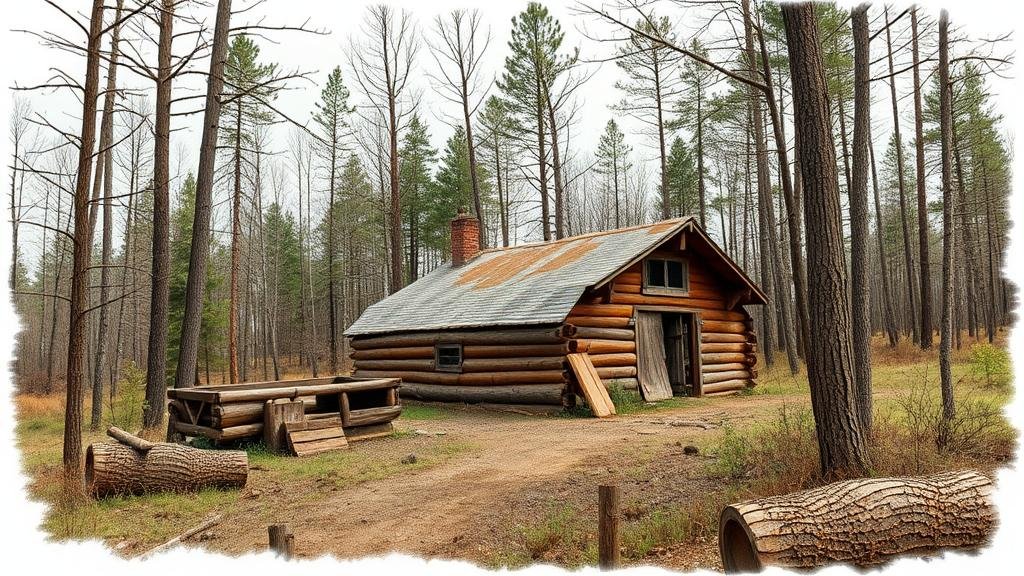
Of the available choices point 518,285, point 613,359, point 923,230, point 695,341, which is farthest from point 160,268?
point 923,230

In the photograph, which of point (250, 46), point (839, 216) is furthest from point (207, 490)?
point (250, 46)

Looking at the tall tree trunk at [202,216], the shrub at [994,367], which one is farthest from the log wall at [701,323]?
the tall tree trunk at [202,216]

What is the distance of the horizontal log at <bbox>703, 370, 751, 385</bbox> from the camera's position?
18.2 metres

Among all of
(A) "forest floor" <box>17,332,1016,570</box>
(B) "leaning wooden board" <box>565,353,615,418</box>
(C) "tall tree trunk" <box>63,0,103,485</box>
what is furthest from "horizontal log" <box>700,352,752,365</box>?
(C) "tall tree trunk" <box>63,0,103,485</box>

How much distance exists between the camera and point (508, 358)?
15781 millimetres

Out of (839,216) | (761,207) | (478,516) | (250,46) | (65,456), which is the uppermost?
(250,46)

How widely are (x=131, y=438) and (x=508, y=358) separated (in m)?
9.28

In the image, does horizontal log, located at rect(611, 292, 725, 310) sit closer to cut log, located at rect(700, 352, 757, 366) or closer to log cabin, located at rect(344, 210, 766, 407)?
log cabin, located at rect(344, 210, 766, 407)

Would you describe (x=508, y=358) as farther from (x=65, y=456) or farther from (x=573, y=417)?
(x=65, y=456)

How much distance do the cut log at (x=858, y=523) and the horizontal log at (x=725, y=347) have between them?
1331 centimetres

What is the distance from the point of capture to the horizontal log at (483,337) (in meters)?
14.7

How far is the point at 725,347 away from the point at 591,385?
6410 mm

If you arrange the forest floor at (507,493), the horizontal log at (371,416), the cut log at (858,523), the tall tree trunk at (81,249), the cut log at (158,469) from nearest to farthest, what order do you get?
the cut log at (858,523)
the forest floor at (507,493)
the tall tree trunk at (81,249)
the cut log at (158,469)
the horizontal log at (371,416)

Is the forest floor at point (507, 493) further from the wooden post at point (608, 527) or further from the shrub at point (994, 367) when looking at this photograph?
the shrub at point (994, 367)
